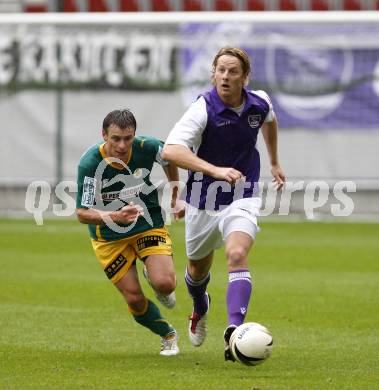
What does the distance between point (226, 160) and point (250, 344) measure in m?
1.73

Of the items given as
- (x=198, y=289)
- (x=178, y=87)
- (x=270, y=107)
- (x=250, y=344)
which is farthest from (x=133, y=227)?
(x=178, y=87)

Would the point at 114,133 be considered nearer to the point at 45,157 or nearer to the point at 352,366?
the point at 352,366

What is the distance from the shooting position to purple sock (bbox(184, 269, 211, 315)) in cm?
1012

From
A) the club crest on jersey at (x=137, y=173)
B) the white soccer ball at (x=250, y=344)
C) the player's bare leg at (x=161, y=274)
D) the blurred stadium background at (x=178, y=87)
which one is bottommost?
the blurred stadium background at (x=178, y=87)

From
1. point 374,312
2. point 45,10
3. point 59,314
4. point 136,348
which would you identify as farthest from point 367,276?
point 45,10

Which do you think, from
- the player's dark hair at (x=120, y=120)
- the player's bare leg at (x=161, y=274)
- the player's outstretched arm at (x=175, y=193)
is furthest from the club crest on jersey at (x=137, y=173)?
the player's bare leg at (x=161, y=274)

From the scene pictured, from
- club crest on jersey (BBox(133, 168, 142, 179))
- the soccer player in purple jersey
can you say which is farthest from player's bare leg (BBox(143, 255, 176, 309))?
club crest on jersey (BBox(133, 168, 142, 179))

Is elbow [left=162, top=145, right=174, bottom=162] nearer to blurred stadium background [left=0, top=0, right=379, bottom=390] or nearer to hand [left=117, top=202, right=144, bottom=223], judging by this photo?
hand [left=117, top=202, right=144, bottom=223]

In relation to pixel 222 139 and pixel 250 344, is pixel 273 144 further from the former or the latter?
pixel 250 344

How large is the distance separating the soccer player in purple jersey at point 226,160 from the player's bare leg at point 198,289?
15cm

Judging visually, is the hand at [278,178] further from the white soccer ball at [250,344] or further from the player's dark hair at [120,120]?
the white soccer ball at [250,344]

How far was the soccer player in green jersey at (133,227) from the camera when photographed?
377 inches

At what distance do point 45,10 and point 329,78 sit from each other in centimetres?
777

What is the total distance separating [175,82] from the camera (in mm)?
26438
